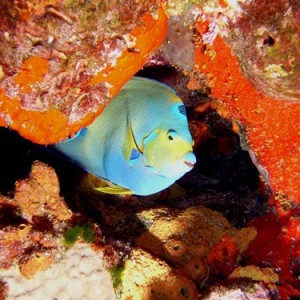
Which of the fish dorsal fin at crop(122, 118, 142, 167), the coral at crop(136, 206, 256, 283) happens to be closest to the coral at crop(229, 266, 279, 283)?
the coral at crop(136, 206, 256, 283)

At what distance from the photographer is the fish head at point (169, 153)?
1997 mm

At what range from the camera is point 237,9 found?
6.82 ft

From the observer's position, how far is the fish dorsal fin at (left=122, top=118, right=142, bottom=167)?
2240mm

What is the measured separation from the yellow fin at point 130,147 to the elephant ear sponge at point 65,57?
253 millimetres

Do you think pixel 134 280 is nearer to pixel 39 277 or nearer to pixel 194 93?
pixel 39 277

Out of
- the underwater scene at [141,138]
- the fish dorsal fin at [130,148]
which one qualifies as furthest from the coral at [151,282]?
the fish dorsal fin at [130,148]

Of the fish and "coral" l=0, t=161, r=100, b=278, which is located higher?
the fish

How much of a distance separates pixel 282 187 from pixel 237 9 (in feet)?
5.81

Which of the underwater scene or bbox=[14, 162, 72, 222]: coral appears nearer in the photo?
the underwater scene

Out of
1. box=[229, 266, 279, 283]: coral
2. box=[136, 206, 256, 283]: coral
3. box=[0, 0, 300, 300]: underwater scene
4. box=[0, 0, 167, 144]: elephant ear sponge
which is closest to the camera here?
box=[0, 0, 167, 144]: elephant ear sponge

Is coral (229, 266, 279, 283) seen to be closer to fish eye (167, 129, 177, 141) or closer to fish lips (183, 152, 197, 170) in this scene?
fish lips (183, 152, 197, 170)

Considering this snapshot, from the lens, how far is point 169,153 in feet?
6.66

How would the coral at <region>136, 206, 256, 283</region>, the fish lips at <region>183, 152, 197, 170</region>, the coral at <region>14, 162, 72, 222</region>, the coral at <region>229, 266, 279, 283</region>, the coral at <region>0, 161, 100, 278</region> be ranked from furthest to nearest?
1. the coral at <region>136, 206, 256, 283</region>
2. the coral at <region>229, 266, 279, 283</region>
3. the coral at <region>14, 162, 72, 222</region>
4. the coral at <region>0, 161, 100, 278</region>
5. the fish lips at <region>183, 152, 197, 170</region>

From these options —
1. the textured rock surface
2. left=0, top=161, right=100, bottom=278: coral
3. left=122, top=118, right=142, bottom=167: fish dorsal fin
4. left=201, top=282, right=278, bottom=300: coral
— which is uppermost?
left=122, top=118, right=142, bottom=167: fish dorsal fin
